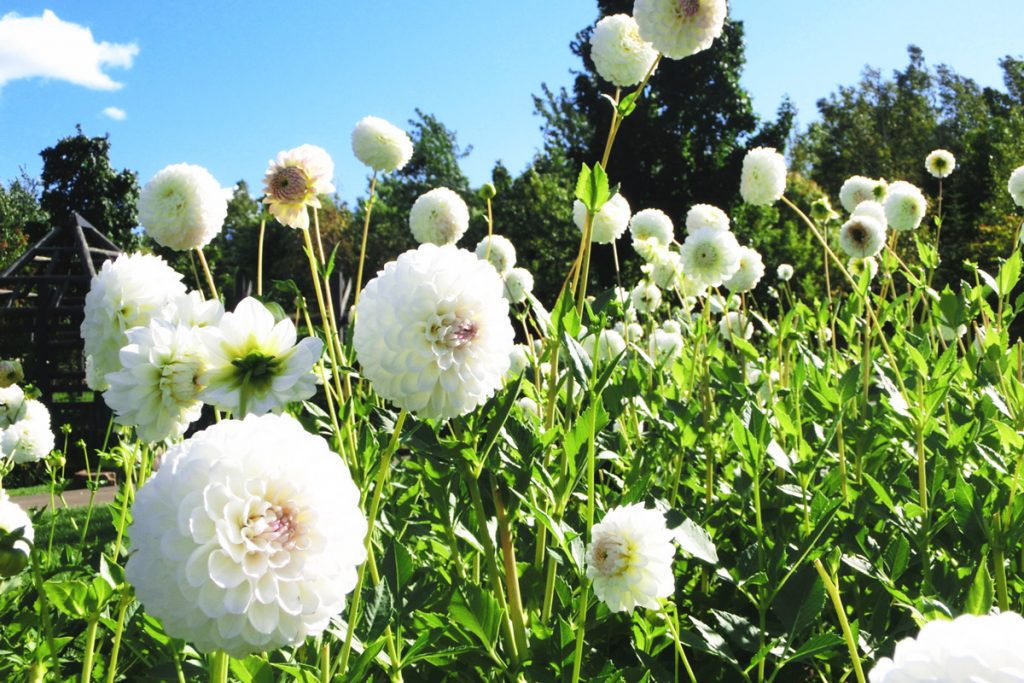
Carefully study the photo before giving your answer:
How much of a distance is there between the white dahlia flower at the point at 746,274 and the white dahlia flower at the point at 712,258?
596 mm

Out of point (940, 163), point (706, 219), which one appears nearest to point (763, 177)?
point (706, 219)

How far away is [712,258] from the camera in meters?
2.68

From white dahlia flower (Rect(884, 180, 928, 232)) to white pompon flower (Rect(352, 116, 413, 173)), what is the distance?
6.65 ft

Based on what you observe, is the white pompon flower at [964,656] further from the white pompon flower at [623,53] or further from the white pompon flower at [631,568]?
the white pompon flower at [623,53]

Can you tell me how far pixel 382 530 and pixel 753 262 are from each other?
2323 millimetres

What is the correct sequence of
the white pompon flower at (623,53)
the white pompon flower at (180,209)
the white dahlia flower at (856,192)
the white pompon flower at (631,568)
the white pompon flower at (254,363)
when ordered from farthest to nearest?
the white dahlia flower at (856,192) → the white pompon flower at (623,53) → the white pompon flower at (180,209) → the white pompon flower at (631,568) → the white pompon flower at (254,363)

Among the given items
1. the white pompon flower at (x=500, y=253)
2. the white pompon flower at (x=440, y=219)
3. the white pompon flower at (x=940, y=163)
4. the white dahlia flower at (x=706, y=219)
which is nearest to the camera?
the white pompon flower at (x=440, y=219)

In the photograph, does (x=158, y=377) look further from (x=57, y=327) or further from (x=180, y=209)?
(x=57, y=327)

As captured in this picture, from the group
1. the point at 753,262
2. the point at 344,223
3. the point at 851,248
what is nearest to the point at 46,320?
the point at 753,262

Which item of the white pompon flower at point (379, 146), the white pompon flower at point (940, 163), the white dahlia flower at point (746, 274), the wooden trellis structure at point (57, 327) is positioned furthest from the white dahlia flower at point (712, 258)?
the wooden trellis structure at point (57, 327)

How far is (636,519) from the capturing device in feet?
4.15

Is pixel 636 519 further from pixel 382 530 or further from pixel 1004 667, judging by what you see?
pixel 1004 667

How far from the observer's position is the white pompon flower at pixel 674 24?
1.62 m

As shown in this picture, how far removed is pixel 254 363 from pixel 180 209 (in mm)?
721
